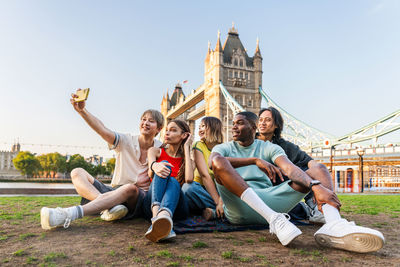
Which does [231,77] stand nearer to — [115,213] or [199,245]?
[115,213]

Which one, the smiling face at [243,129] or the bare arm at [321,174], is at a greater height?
the smiling face at [243,129]

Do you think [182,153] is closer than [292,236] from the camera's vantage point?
No

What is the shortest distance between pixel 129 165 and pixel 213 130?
0.80 metres

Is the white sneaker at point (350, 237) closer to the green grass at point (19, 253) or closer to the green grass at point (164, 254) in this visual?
the green grass at point (164, 254)

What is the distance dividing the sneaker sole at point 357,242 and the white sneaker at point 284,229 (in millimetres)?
173

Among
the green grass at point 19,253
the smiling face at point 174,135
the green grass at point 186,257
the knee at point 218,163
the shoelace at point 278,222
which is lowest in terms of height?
the green grass at point 19,253

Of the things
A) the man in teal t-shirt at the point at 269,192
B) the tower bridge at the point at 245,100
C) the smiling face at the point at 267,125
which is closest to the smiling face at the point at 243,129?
the man in teal t-shirt at the point at 269,192

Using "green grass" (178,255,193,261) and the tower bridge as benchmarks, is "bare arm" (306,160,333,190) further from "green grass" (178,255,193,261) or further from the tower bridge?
the tower bridge

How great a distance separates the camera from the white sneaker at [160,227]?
5.31 feet

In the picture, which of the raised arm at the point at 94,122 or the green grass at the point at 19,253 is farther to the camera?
the raised arm at the point at 94,122

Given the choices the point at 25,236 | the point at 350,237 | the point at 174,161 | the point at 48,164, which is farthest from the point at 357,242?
the point at 48,164

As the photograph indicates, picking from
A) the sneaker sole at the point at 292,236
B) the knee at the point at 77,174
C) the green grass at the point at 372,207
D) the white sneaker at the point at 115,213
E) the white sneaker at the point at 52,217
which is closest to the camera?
the sneaker sole at the point at 292,236

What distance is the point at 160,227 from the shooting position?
1624 mm

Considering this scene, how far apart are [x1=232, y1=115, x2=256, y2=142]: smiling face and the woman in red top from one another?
44cm
